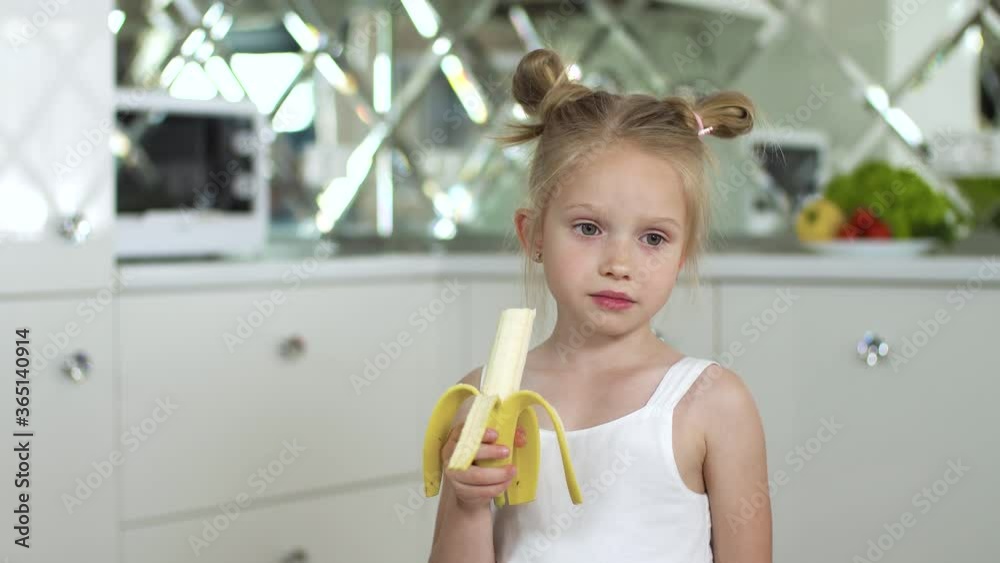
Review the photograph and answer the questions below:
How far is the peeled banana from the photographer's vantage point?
35.6 inches

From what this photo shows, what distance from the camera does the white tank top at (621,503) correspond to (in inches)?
39.0

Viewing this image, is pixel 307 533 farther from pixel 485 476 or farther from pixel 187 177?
pixel 485 476

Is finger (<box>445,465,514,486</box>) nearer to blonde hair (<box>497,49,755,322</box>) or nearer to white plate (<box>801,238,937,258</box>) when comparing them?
blonde hair (<box>497,49,755,322</box>)

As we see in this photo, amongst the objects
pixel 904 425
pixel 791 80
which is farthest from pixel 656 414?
pixel 791 80

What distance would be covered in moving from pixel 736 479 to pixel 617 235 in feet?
0.78

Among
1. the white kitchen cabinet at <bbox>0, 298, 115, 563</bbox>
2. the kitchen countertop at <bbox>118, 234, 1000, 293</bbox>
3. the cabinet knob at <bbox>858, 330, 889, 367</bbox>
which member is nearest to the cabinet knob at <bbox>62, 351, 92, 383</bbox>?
the white kitchen cabinet at <bbox>0, 298, 115, 563</bbox>

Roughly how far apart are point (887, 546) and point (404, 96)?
1.22 meters

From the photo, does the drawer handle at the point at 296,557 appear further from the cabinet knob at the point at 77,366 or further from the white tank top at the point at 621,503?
the white tank top at the point at 621,503

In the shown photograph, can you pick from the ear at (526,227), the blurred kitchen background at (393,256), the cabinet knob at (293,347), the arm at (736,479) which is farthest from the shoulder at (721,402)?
the cabinet knob at (293,347)

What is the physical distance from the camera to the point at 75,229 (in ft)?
4.89

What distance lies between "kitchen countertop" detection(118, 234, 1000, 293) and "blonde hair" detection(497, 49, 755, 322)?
1.72 ft

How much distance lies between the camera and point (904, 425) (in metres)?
1.50

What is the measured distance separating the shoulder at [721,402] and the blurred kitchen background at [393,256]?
32 centimetres

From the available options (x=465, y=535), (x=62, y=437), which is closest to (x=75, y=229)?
(x=62, y=437)
